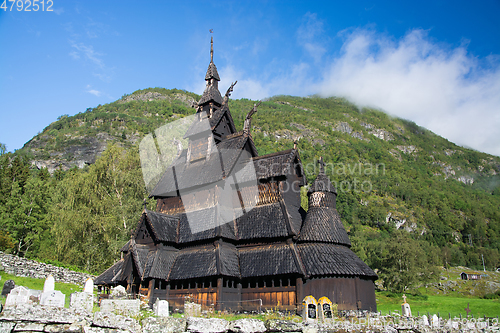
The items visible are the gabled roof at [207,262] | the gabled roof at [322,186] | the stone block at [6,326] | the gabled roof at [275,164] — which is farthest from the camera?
the gabled roof at [322,186]

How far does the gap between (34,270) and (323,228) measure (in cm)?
2079

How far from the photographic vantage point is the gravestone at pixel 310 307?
1867 cm

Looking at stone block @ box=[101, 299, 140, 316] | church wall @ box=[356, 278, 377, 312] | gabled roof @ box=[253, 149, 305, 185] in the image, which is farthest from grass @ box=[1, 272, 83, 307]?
church wall @ box=[356, 278, 377, 312]

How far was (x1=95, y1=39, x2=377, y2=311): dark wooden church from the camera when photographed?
68.5ft

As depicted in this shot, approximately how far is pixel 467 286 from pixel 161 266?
85.7 metres

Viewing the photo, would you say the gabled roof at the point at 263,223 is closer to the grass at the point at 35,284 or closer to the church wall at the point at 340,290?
the church wall at the point at 340,290

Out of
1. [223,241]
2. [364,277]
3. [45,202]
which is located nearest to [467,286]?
[364,277]

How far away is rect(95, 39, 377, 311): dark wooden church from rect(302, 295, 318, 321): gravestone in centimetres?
70

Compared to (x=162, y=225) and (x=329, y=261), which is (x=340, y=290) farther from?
(x=162, y=225)

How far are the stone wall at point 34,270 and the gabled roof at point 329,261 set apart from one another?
1817 centimetres

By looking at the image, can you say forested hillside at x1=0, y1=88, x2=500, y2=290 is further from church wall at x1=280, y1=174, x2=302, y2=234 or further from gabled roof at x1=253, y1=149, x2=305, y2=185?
church wall at x1=280, y1=174, x2=302, y2=234

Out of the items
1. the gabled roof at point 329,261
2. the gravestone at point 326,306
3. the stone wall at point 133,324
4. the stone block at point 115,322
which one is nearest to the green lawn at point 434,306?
the gabled roof at point 329,261

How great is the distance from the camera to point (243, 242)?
23594 mm

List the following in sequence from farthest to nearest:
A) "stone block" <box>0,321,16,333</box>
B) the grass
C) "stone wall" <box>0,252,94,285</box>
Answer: "stone wall" <box>0,252,94,285</box> < the grass < "stone block" <box>0,321,16,333</box>
